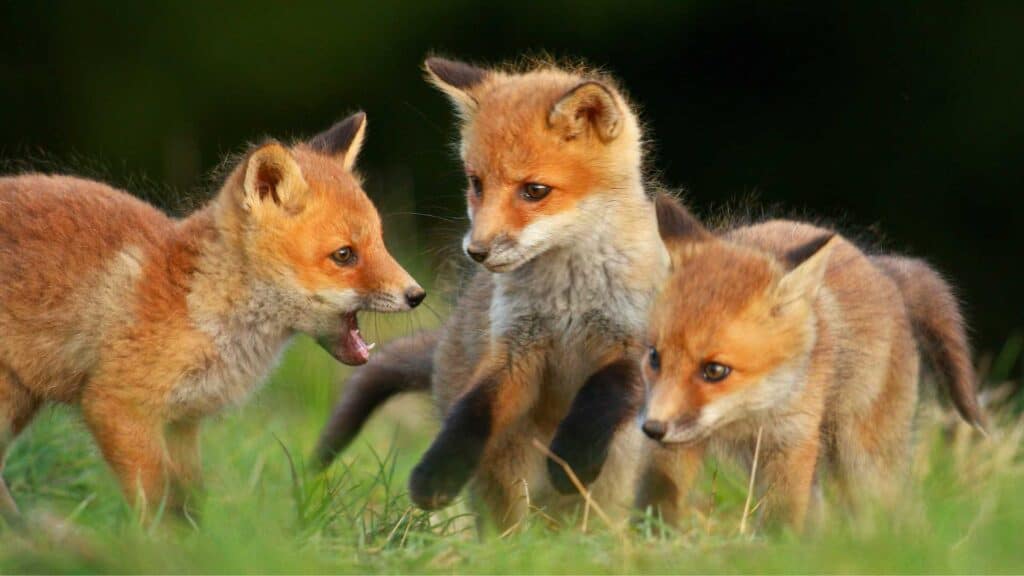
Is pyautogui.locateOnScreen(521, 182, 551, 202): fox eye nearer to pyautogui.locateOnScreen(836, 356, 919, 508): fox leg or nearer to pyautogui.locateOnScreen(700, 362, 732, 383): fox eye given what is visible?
pyautogui.locateOnScreen(700, 362, 732, 383): fox eye

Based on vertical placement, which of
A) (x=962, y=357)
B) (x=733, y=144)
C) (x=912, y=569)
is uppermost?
(x=912, y=569)

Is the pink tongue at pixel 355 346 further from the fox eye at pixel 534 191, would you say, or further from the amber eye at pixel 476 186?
the fox eye at pixel 534 191

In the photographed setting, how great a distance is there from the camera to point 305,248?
5.39 metres

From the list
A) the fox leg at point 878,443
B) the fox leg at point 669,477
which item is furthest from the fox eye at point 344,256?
the fox leg at point 878,443

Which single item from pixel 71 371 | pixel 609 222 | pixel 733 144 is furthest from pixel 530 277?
pixel 733 144

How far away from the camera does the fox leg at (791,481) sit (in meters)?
5.18

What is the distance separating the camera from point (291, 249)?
540 centimetres

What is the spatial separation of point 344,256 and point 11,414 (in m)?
1.24

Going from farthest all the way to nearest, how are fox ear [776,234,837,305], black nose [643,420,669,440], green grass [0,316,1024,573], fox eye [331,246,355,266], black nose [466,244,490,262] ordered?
fox eye [331,246,355,266], black nose [466,244,490,262], fox ear [776,234,837,305], black nose [643,420,669,440], green grass [0,316,1024,573]

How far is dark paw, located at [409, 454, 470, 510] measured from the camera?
514 centimetres

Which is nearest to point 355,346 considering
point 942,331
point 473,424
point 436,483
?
point 473,424

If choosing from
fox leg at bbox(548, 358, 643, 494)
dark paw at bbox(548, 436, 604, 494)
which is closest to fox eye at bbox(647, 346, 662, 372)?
fox leg at bbox(548, 358, 643, 494)

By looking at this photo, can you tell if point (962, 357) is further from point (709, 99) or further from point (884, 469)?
point (709, 99)

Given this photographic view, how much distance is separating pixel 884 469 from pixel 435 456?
64.8 inches
